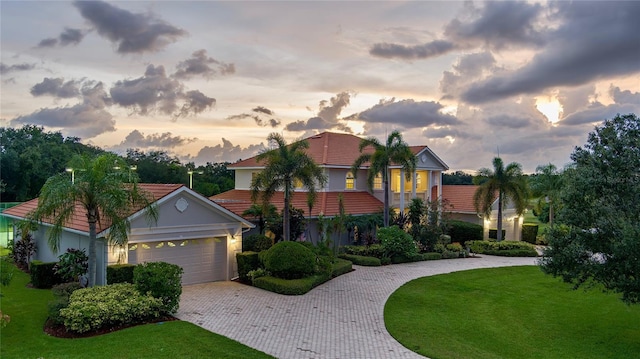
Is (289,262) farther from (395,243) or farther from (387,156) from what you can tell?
(387,156)

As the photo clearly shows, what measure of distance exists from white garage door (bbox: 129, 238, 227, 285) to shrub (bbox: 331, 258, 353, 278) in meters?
4.92

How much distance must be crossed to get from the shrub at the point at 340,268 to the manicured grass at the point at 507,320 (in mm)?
3176

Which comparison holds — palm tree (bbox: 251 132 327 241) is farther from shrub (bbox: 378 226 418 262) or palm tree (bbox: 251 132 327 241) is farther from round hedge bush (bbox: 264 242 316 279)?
shrub (bbox: 378 226 418 262)

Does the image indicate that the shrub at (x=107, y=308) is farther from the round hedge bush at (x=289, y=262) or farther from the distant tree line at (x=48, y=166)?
the distant tree line at (x=48, y=166)

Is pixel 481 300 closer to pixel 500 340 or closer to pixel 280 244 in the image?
pixel 500 340

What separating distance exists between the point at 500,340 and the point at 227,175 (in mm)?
46704

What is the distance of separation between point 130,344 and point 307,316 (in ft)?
17.2

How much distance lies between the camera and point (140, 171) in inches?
2067

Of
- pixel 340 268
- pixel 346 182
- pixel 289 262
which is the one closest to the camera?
pixel 289 262

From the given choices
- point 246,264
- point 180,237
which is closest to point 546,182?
point 246,264

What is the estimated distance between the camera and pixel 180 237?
56.3 ft

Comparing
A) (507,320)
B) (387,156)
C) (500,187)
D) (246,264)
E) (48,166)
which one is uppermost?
(48,166)

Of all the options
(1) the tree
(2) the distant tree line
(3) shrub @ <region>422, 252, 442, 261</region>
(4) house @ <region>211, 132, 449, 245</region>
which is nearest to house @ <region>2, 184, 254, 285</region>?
(4) house @ <region>211, 132, 449, 245</region>

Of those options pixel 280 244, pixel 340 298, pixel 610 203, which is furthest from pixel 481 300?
pixel 280 244
